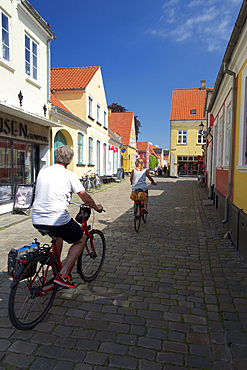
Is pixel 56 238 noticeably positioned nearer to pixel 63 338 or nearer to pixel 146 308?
pixel 63 338

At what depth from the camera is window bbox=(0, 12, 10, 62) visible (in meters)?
8.27

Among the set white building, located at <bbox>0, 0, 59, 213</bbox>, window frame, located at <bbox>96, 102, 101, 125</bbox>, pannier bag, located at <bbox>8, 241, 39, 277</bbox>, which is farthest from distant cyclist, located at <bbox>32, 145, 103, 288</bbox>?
window frame, located at <bbox>96, 102, 101, 125</bbox>

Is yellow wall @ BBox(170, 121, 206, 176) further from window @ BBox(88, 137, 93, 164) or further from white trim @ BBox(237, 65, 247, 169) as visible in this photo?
white trim @ BBox(237, 65, 247, 169)

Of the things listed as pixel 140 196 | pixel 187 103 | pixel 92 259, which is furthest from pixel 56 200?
pixel 187 103

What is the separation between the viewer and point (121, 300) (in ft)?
11.3

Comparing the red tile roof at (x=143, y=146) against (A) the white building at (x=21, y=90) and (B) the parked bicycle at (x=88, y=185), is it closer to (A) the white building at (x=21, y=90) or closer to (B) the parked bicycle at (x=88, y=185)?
(B) the parked bicycle at (x=88, y=185)

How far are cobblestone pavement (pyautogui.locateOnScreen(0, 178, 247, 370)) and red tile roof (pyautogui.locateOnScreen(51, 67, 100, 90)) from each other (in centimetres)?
1427

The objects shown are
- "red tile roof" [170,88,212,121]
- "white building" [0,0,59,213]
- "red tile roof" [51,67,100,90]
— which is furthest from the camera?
"red tile roof" [170,88,212,121]

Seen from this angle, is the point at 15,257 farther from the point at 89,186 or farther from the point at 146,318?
the point at 89,186

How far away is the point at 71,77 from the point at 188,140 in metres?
20.6

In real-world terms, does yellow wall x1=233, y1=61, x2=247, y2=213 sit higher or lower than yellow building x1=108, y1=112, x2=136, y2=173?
lower

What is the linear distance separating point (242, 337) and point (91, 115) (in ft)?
58.9

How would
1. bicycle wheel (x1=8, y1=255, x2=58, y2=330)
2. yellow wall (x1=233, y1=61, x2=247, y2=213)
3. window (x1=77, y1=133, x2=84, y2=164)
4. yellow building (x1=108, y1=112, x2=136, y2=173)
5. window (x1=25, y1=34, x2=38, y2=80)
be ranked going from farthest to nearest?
1. yellow building (x1=108, y1=112, x2=136, y2=173)
2. window (x1=77, y1=133, x2=84, y2=164)
3. window (x1=25, y1=34, x2=38, y2=80)
4. yellow wall (x1=233, y1=61, x2=247, y2=213)
5. bicycle wheel (x1=8, y1=255, x2=58, y2=330)

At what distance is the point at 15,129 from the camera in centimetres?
913
